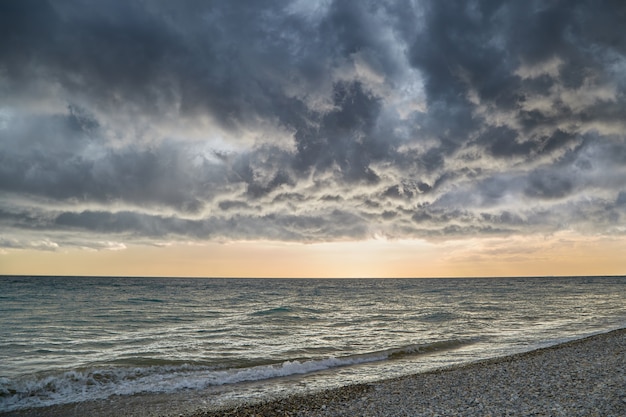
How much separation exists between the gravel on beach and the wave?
476 centimetres

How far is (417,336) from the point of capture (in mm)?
26453

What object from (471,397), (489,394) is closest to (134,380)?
(471,397)

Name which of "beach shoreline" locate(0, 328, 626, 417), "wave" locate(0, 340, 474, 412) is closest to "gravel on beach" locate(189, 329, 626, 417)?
"beach shoreline" locate(0, 328, 626, 417)

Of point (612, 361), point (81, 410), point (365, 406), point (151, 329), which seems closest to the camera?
point (365, 406)

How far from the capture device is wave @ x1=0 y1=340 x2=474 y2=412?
1419cm

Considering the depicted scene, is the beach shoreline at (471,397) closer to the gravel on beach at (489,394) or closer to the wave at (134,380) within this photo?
the gravel on beach at (489,394)

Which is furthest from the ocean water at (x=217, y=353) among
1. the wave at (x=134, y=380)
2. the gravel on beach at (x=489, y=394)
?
the gravel on beach at (x=489, y=394)

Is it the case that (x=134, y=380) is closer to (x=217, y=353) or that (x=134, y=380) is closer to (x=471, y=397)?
(x=217, y=353)

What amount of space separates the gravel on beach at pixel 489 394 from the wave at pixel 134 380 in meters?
4.76

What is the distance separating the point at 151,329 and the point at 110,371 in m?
13.9

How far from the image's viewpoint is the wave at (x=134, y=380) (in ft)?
46.5

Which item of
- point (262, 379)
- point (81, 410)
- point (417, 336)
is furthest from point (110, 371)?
point (417, 336)

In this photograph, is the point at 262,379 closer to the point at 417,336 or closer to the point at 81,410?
the point at 81,410

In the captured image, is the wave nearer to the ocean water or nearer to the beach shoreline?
the ocean water
